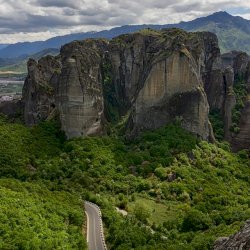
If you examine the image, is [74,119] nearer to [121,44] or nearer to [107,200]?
[107,200]

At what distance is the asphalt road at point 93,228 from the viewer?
5612 centimetres

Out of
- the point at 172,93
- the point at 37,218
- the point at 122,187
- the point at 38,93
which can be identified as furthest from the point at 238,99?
the point at 37,218

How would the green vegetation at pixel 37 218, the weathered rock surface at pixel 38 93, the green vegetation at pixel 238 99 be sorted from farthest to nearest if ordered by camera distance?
the green vegetation at pixel 238 99
the weathered rock surface at pixel 38 93
the green vegetation at pixel 37 218

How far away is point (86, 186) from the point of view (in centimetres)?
7644

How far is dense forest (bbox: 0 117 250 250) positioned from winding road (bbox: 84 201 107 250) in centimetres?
95

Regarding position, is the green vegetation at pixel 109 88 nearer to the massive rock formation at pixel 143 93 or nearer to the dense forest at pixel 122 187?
the massive rock formation at pixel 143 93

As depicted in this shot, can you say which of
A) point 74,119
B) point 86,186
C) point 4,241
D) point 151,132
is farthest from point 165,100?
point 4,241

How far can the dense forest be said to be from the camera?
177 feet

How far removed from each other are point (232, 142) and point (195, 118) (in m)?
13.8

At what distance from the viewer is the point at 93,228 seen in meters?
60.7

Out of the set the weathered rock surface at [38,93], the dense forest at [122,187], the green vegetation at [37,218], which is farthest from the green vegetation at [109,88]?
the green vegetation at [37,218]

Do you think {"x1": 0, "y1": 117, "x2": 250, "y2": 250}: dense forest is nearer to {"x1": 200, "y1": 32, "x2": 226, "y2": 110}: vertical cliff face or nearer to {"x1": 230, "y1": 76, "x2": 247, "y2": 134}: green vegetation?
{"x1": 230, "y1": 76, "x2": 247, "y2": 134}: green vegetation

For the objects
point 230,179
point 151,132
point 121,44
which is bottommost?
point 230,179

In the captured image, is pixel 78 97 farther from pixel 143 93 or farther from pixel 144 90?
pixel 144 90
